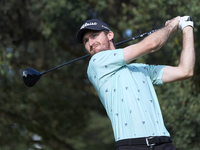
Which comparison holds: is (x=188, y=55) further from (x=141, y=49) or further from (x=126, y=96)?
(x=126, y=96)

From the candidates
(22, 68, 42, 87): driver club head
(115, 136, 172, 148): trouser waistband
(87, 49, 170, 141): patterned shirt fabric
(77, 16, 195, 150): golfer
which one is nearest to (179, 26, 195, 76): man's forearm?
(77, 16, 195, 150): golfer

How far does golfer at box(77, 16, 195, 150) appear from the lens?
2.58 meters

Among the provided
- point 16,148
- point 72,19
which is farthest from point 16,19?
point 16,148

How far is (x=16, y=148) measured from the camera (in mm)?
11469

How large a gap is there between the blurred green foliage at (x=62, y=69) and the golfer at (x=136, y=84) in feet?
12.2

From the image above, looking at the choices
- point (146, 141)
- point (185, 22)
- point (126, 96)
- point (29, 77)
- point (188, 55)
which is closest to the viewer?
point (146, 141)

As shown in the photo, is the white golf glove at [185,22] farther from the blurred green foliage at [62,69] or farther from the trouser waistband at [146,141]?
the blurred green foliage at [62,69]

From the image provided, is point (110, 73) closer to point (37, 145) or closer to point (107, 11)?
point (107, 11)

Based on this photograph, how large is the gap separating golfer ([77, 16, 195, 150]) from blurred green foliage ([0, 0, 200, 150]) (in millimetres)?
3707

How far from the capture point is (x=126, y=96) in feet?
8.71

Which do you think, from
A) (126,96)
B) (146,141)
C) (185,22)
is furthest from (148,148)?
(185,22)

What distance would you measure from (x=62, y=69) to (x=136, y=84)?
720 cm

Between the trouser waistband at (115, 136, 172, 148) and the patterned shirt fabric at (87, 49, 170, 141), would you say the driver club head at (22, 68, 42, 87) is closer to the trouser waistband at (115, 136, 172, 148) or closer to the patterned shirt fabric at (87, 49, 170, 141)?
the patterned shirt fabric at (87, 49, 170, 141)

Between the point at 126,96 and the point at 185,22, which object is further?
the point at 185,22
